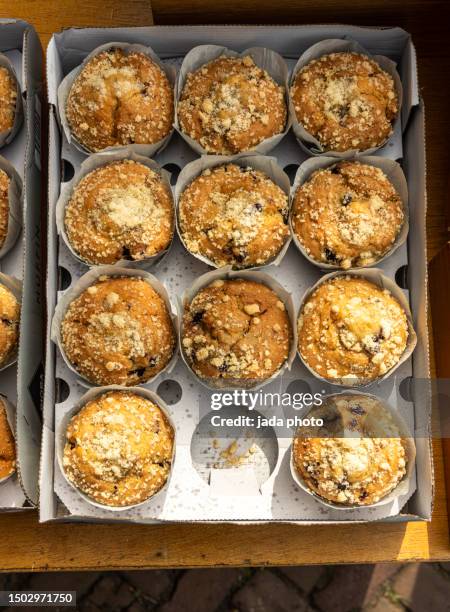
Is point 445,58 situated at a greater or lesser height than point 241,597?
greater

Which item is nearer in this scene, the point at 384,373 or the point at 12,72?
the point at 384,373

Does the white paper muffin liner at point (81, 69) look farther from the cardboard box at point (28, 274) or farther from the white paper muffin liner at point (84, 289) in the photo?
the white paper muffin liner at point (84, 289)

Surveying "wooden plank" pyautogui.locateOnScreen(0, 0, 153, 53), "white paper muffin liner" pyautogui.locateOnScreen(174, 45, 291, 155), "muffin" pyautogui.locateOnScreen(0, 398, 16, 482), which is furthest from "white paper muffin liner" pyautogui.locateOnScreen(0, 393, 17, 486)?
"wooden plank" pyautogui.locateOnScreen(0, 0, 153, 53)

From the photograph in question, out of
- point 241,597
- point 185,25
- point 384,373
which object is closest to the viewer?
point 384,373

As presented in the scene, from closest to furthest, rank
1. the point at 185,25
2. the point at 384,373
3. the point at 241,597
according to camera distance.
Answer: the point at 384,373 → the point at 185,25 → the point at 241,597

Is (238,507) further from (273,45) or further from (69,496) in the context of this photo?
(273,45)

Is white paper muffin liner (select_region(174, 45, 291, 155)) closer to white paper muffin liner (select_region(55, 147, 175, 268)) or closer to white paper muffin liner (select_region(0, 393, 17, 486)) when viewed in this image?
white paper muffin liner (select_region(55, 147, 175, 268))

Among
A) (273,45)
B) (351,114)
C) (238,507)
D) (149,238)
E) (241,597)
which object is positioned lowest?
(241,597)

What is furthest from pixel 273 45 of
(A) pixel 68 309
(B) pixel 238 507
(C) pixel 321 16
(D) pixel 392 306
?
(B) pixel 238 507
